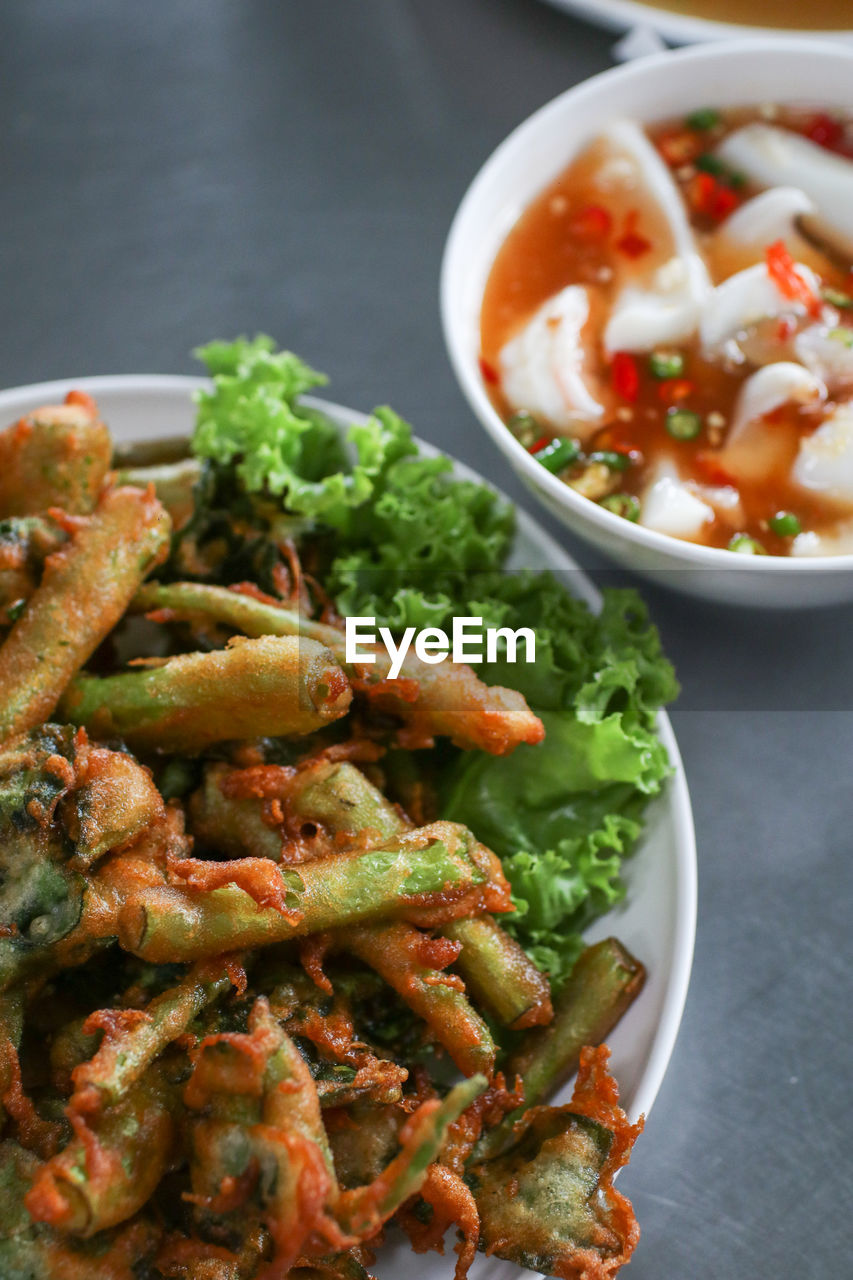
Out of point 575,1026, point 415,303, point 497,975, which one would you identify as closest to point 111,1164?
point 497,975

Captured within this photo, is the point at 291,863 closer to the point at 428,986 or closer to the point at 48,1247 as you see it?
the point at 428,986

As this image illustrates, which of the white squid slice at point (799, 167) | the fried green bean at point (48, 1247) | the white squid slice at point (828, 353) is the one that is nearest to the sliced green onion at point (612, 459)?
the white squid slice at point (828, 353)

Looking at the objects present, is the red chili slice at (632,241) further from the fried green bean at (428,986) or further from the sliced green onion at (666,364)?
the fried green bean at (428,986)

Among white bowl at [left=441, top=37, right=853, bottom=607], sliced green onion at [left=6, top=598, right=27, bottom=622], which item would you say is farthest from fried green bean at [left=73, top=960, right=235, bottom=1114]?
white bowl at [left=441, top=37, right=853, bottom=607]

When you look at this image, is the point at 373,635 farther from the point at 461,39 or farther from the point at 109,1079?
the point at 461,39

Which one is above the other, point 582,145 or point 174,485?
point 582,145

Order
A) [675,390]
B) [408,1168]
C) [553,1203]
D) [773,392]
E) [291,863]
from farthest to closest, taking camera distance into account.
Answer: [675,390], [773,392], [291,863], [553,1203], [408,1168]

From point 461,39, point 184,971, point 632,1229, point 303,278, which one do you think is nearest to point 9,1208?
point 184,971

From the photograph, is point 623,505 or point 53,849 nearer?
point 53,849
